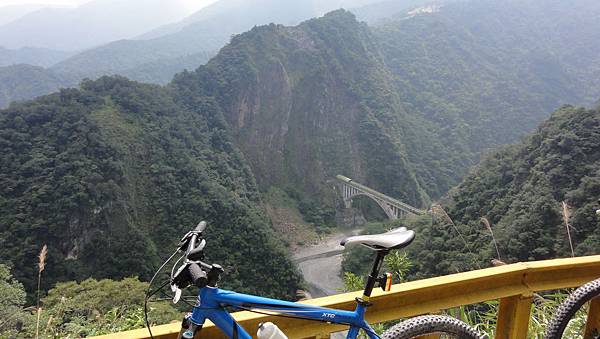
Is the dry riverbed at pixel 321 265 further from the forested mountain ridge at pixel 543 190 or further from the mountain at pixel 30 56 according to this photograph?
the mountain at pixel 30 56

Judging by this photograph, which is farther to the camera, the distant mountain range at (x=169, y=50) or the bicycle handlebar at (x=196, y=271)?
the distant mountain range at (x=169, y=50)

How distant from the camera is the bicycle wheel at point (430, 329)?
6.59 feet

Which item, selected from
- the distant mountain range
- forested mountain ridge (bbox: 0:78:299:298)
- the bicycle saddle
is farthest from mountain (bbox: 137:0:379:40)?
the bicycle saddle

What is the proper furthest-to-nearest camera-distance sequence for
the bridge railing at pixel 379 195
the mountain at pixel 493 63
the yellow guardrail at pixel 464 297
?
the mountain at pixel 493 63 → the bridge railing at pixel 379 195 → the yellow guardrail at pixel 464 297

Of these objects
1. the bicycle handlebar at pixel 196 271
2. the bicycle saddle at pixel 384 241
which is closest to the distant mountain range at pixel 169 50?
the bicycle handlebar at pixel 196 271

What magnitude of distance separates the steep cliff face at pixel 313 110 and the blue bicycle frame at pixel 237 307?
→ 142 feet

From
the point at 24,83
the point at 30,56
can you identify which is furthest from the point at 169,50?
the point at 24,83

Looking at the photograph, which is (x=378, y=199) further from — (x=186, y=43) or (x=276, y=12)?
(x=276, y=12)

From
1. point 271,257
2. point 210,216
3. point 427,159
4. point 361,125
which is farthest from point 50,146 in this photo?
point 427,159

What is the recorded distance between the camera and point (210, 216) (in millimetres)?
29562

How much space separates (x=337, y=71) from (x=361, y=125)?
8166 millimetres

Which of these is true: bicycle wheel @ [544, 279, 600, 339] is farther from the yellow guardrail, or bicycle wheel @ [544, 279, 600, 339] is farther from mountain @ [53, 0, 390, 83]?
mountain @ [53, 0, 390, 83]

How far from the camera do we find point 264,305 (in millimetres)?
1705

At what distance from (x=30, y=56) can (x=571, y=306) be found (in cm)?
17394
